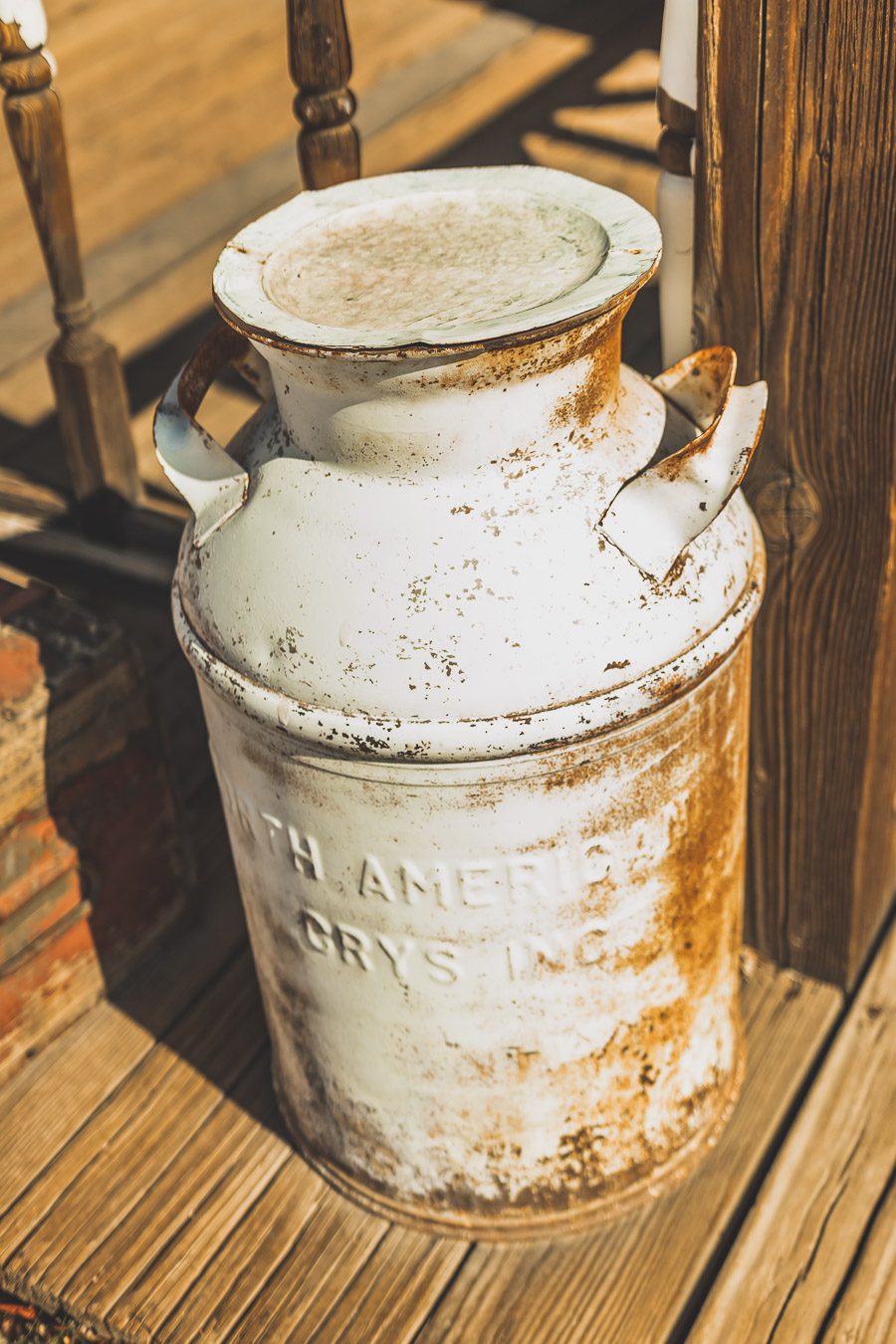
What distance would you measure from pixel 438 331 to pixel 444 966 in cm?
71

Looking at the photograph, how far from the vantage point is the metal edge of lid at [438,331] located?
124cm

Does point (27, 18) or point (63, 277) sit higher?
point (27, 18)

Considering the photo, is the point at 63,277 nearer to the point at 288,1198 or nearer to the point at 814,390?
the point at 814,390

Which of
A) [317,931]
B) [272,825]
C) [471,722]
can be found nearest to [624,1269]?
[317,931]

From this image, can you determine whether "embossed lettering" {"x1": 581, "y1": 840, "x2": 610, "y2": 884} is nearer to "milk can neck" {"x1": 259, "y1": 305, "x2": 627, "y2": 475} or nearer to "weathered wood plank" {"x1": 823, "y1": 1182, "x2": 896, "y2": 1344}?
"milk can neck" {"x1": 259, "y1": 305, "x2": 627, "y2": 475}

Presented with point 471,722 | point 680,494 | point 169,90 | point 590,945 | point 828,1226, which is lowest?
point 828,1226

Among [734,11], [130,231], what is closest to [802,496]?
[734,11]

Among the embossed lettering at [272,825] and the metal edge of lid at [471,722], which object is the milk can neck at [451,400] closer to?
the metal edge of lid at [471,722]

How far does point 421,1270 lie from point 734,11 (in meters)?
1.56

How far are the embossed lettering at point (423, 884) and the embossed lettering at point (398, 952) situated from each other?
7cm

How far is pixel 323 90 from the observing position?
1925mm

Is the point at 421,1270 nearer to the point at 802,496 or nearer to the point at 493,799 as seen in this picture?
the point at 493,799

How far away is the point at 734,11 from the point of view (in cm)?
146

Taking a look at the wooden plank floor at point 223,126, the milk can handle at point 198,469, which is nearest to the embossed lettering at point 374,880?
the milk can handle at point 198,469
